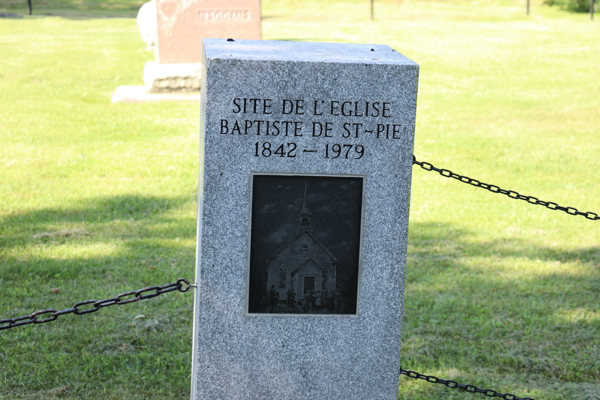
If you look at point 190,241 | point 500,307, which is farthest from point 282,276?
point 190,241

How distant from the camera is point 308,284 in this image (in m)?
3.41

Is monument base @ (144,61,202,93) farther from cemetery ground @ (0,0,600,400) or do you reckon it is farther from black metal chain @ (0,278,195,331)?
black metal chain @ (0,278,195,331)

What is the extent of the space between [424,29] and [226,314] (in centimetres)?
2731

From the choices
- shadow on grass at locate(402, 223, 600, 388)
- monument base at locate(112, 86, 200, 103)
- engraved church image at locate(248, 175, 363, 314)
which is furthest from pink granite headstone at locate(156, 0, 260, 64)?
engraved church image at locate(248, 175, 363, 314)

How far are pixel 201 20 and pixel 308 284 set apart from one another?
464 inches

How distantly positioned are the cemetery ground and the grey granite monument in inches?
37.0

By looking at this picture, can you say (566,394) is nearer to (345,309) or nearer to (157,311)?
(345,309)

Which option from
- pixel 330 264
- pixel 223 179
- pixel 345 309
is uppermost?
pixel 223 179

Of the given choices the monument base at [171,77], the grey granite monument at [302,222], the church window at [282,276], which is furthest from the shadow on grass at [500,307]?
the monument base at [171,77]

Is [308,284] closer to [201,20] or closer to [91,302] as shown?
[91,302]

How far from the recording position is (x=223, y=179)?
3.29 m

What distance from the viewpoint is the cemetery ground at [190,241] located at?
178 inches

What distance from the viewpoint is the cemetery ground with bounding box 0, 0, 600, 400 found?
453 cm

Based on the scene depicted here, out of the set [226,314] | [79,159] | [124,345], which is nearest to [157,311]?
[124,345]
